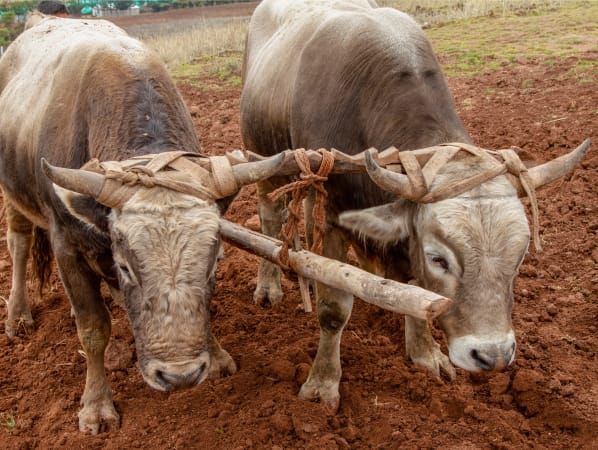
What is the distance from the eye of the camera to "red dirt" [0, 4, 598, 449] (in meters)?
3.34

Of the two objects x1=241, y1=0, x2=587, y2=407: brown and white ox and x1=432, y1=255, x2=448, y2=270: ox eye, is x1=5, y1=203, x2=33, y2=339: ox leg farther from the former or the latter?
x1=432, y1=255, x2=448, y2=270: ox eye

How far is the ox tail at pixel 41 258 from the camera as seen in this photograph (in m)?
4.78

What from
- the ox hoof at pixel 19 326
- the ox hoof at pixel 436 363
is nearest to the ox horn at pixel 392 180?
the ox hoof at pixel 436 363

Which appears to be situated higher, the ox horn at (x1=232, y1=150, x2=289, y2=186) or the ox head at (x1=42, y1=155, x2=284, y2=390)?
the ox horn at (x1=232, y1=150, x2=289, y2=186)

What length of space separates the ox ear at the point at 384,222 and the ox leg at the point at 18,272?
9.75 ft

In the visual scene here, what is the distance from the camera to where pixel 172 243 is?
2.67m

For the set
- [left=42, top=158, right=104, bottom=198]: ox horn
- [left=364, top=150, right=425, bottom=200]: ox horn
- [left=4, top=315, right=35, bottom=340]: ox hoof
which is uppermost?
[left=42, top=158, right=104, bottom=198]: ox horn

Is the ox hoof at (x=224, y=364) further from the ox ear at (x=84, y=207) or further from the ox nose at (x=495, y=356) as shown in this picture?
the ox nose at (x=495, y=356)

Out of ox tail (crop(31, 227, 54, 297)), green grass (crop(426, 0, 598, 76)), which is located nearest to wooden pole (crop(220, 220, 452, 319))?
ox tail (crop(31, 227, 54, 297))

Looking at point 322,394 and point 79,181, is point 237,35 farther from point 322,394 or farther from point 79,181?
point 79,181

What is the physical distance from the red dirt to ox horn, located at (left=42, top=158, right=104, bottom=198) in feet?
4.87

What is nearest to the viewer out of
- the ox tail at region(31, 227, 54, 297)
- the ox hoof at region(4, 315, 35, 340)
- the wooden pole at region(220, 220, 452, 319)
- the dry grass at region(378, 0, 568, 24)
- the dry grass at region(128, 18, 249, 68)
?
the wooden pole at region(220, 220, 452, 319)

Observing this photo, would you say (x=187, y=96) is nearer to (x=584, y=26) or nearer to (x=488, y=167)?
(x=584, y=26)

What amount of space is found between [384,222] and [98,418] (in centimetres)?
204
